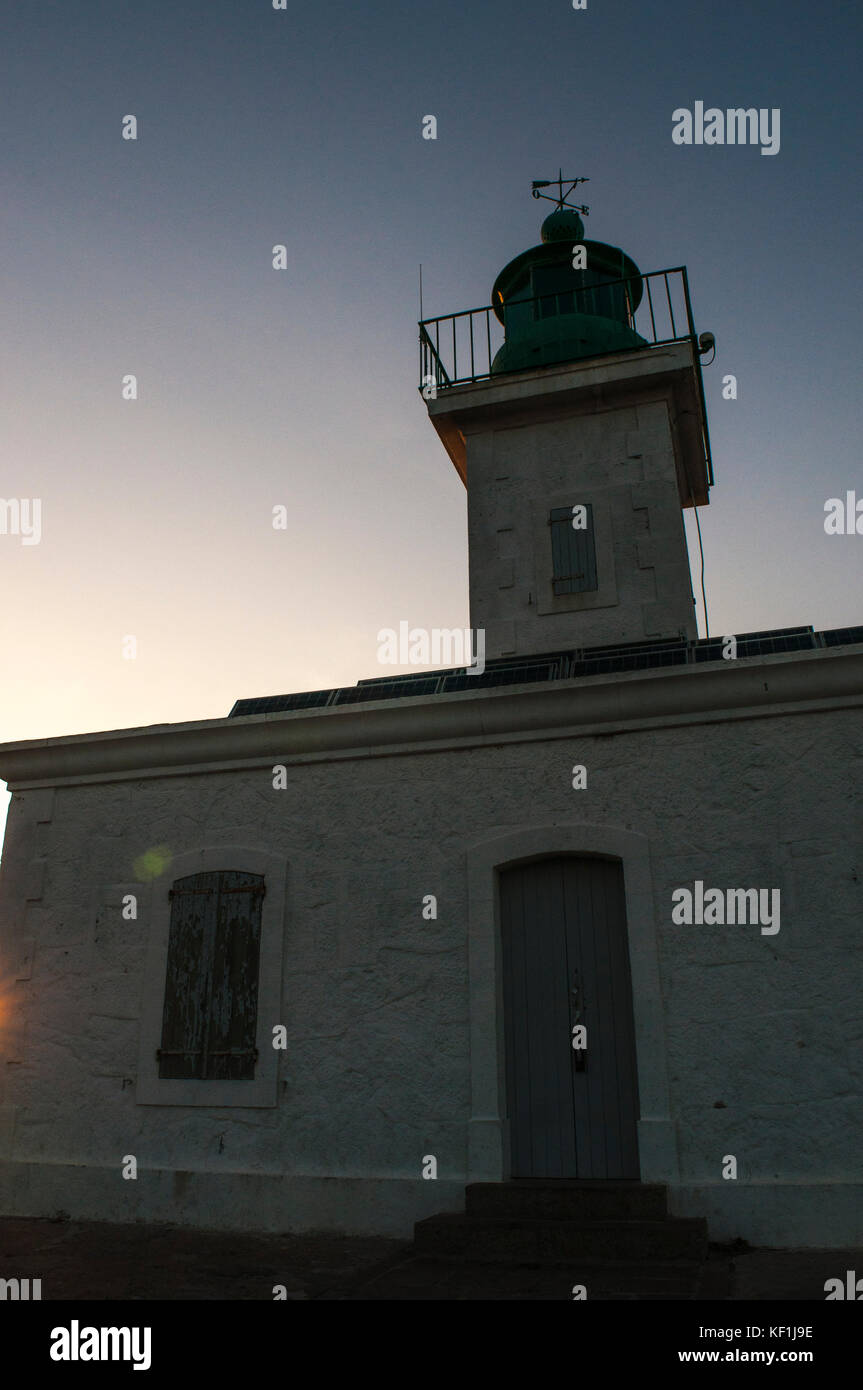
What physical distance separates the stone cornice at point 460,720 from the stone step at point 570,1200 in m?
3.04

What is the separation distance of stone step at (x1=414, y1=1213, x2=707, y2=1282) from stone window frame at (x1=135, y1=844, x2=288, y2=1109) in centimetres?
182

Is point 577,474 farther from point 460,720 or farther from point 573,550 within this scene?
point 460,720

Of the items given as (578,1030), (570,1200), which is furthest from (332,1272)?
(578,1030)

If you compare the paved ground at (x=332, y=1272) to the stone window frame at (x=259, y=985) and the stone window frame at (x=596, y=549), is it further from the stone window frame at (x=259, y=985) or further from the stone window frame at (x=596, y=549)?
the stone window frame at (x=596, y=549)

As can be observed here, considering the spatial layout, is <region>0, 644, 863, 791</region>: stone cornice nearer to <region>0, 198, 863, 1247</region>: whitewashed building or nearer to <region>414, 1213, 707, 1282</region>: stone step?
<region>0, 198, 863, 1247</region>: whitewashed building

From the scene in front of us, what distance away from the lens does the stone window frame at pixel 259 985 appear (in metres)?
7.42

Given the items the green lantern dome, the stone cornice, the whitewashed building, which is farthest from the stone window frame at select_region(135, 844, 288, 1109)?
the green lantern dome

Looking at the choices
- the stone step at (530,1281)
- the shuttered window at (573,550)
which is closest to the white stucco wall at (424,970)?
the stone step at (530,1281)

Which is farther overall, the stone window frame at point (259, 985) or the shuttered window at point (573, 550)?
the shuttered window at point (573, 550)

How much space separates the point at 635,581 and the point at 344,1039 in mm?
5470

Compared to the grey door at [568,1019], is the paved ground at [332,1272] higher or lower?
lower

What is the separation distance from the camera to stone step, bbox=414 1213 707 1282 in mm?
5621
